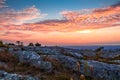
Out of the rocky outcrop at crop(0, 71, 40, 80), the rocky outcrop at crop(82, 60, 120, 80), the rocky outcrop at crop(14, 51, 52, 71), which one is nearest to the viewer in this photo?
the rocky outcrop at crop(0, 71, 40, 80)

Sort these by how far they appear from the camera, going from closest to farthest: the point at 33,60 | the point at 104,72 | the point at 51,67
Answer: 1. the point at 51,67
2. the point at 33,60
3. the point at 104,72

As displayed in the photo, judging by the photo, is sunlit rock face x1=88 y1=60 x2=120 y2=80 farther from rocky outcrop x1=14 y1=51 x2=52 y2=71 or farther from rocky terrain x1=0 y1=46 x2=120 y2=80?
rocky outcrop x1=14 y1=51 x2=52 y2=71

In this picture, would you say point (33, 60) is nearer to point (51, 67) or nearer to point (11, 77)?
point (51, 67)

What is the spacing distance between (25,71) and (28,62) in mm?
2877

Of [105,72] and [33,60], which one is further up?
[33,60]

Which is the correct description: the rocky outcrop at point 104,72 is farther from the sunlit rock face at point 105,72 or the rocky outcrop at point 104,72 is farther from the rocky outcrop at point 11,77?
the rocky outcrop at point 11,77

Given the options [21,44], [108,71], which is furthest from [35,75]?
[21,44]

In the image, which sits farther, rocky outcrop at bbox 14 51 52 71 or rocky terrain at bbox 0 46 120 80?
rocky outcrop at bbox 14 51 52 71

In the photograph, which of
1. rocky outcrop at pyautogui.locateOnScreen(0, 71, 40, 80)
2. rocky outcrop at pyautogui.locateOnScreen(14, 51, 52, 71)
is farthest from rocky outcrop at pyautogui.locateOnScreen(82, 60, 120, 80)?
rocky outcrop at pyautogui.locateOnScreen(0, 71, 40, 80)


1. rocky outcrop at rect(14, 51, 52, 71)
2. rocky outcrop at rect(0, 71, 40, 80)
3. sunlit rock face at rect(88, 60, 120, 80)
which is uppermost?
rocky outcrop at rect(14, 51, 52, 71)

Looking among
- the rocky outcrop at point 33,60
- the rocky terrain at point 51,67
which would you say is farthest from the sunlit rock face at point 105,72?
the rocky outcrop at point 33,60

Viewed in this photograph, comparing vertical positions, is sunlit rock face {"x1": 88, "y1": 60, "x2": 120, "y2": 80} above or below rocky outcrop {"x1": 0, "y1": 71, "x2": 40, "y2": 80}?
below

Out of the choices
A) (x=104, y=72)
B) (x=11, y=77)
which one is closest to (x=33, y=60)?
(x=11, y=77)

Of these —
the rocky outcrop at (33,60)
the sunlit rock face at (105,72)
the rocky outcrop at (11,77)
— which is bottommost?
the sunlit rock face at (105,72)
